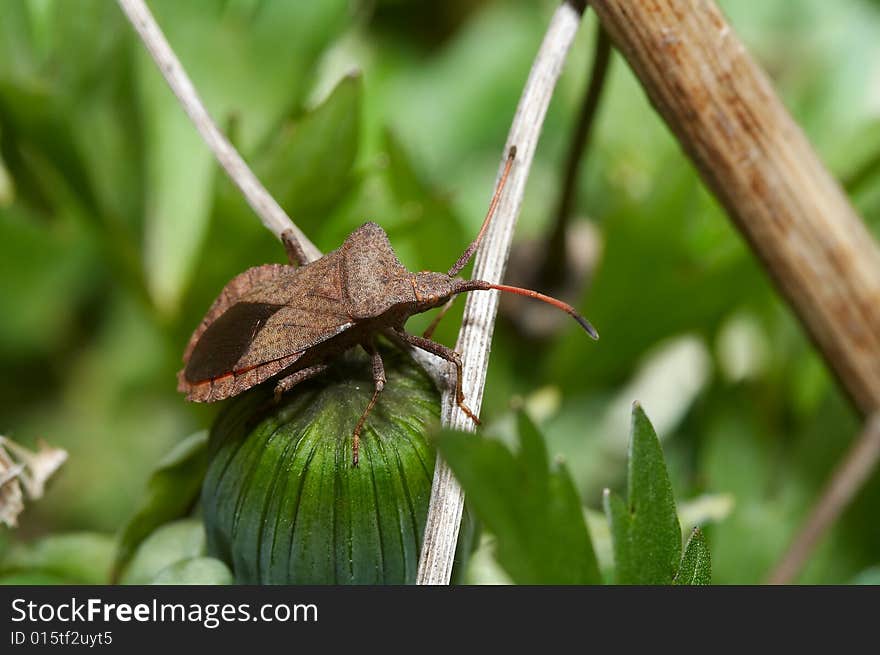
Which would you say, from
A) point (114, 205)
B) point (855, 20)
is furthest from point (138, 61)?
point (855, 20)

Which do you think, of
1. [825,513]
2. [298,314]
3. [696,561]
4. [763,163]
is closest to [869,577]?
[825,513]

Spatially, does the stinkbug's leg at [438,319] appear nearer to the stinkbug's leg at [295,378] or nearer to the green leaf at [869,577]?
the stinkbug's leg at [295,378]

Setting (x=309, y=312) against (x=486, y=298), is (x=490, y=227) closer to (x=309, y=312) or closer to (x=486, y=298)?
(x=486, y=298)

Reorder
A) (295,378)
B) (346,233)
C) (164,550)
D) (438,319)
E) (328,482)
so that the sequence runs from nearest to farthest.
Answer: (328,482) → (295,378) → (164,550) → (438,319) → (346,233)

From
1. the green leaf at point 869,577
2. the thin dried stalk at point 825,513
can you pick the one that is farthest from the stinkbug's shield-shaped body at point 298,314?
the green leaf at point 869,577

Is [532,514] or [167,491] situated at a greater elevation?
[167,491]

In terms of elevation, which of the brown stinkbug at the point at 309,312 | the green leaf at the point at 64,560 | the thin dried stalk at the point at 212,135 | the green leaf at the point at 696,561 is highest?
the thin dried stalk at the point at 212,135

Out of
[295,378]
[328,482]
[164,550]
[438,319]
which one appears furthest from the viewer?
[438,319]
